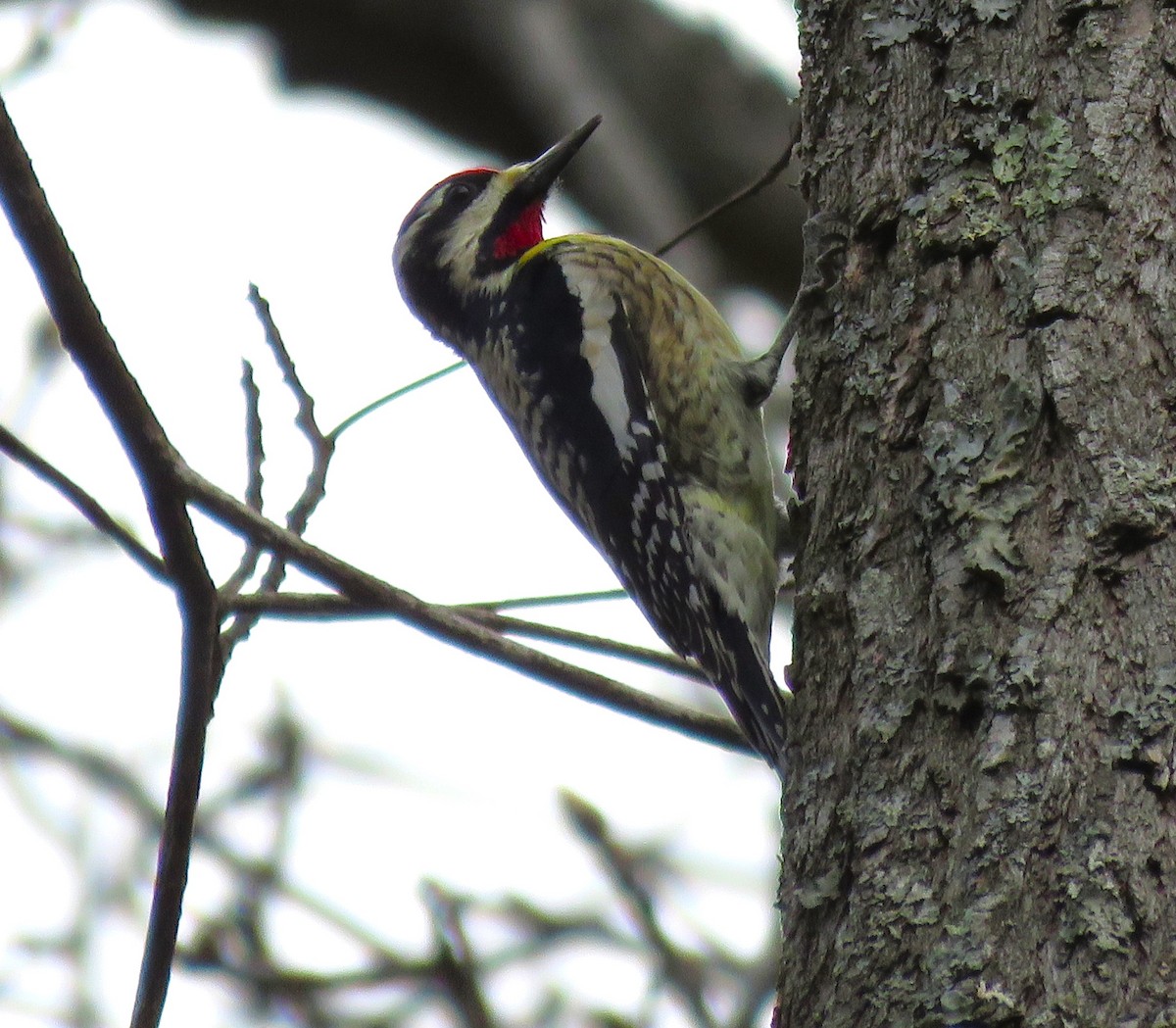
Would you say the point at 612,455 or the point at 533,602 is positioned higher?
the point at 612,455

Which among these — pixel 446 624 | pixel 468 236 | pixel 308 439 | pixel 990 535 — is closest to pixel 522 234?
pixel 468 236

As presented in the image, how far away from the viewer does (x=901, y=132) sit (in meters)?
2.13

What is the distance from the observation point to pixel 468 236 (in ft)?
13.8

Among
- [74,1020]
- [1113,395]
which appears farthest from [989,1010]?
[74,1020]

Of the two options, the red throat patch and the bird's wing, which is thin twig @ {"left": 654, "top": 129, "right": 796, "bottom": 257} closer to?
the bird's wing

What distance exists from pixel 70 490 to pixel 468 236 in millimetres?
2453

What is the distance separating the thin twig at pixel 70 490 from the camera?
1.87 meters

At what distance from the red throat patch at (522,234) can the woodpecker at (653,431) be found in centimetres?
11

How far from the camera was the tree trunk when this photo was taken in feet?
5.08

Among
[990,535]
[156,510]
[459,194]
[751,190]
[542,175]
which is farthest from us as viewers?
[459,194]

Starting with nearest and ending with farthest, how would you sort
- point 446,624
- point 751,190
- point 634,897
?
point 446,624
point 634,897
point 751,190

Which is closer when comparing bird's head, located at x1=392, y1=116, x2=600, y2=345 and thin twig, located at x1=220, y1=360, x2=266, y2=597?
thin twig, located at x1=220, y1=360, x2=266, y2=597

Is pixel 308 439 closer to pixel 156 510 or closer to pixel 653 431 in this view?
pixel 156 510

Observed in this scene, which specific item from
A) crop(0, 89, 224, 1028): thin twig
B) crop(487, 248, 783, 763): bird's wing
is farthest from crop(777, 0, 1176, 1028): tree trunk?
crop(487, 248, 783, 763): bird's wing
